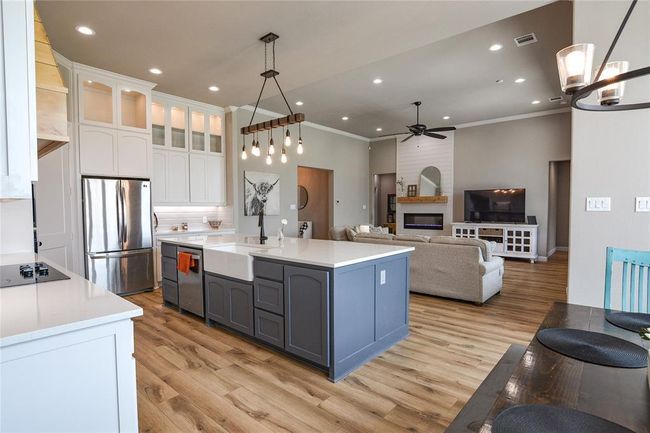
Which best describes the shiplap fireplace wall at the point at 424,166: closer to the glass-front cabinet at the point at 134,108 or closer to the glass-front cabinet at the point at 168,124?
the glass-front cabinet at the point at 168,124

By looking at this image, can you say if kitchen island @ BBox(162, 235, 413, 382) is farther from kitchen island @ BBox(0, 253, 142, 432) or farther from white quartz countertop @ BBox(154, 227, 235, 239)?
white quartz countertop @ BBox(154, 227, 235, 239)

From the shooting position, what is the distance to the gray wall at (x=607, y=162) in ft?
8.04

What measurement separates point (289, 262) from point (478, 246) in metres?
2.55

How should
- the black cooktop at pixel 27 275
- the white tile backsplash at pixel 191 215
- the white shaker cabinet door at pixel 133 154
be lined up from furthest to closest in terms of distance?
the white tile backsplash at pixel 191 215 < the white shaker cabinet door at pixel 133 154 < the black cooktop at pixel 27 275

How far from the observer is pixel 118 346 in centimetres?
117

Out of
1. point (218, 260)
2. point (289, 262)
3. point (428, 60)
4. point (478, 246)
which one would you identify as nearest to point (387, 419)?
point (289, 262)

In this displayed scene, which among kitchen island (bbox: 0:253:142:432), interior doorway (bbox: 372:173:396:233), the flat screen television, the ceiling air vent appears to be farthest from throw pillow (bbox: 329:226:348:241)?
interior doorway (bbox: 372:173:396:233)

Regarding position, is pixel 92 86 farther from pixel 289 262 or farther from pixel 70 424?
pixel 70 424

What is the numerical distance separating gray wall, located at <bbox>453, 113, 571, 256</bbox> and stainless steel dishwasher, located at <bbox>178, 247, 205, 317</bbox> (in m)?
6.70

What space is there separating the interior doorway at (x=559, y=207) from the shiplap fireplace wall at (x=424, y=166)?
2254 mm

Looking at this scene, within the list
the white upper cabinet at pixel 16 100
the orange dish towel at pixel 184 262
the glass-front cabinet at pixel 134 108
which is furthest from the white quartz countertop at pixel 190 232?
the white upper cabinet at pixel 16 100

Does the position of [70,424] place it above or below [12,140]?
below

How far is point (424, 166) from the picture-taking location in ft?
28.9

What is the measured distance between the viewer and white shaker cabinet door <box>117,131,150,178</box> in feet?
15.2
